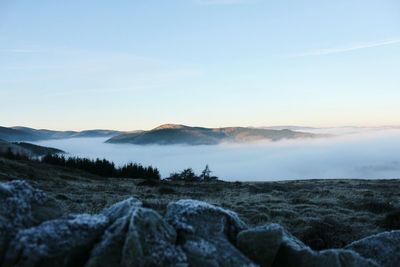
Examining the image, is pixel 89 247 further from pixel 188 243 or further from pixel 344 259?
pixel 344 259

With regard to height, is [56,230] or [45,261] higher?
[56,230]

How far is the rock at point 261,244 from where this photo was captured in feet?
28.7

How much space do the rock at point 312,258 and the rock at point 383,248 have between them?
898 mm

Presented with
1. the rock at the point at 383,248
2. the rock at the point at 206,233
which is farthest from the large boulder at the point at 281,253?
the rock at the point at 383,248

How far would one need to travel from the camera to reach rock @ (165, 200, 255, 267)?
8.05m

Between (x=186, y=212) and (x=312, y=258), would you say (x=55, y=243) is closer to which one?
(x=186, y=212)

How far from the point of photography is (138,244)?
7.51m

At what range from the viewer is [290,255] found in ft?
29.2

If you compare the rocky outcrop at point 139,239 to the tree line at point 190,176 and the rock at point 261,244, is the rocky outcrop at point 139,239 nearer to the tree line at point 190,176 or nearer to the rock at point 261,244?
the rock at point 261,244

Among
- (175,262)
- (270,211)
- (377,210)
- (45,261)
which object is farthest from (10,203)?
(377,210)

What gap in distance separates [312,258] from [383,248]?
2699 mm

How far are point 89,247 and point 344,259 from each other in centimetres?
548

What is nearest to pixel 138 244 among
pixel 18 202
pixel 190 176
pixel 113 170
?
pixel 18 202

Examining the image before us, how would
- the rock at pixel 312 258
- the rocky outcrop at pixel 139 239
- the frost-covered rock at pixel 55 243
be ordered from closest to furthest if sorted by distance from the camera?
1. the frost-covered rock at pixel 55 243
2. the rocky outcrop at pixel 139 239
3. the rock at pixel 312 258
